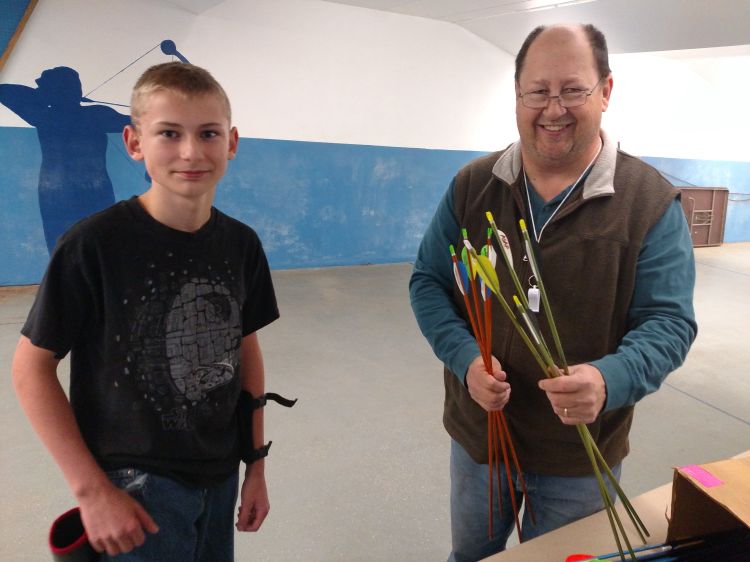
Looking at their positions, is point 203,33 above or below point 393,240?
above

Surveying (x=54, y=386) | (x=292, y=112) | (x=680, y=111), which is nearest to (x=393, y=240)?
(x=292, y=112)

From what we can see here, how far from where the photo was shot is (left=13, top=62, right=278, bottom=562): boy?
2.66ft

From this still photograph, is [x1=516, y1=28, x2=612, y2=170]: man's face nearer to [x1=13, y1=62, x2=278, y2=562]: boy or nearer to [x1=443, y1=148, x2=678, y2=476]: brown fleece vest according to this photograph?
[x1=443, y1=148, x2=678, y2=476]: brown fleece vest

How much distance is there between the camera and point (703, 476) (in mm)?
761

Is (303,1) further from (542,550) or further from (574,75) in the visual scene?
(542,550)

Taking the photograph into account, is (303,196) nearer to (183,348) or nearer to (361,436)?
(361,436)

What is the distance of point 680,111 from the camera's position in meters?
6.59

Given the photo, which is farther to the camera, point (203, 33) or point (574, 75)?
point (203, 33)

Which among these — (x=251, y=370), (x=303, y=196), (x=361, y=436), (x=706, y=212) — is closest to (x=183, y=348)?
(x=251, y=370)

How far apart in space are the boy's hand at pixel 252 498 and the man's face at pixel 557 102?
87 cm

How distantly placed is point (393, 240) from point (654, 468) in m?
3.55

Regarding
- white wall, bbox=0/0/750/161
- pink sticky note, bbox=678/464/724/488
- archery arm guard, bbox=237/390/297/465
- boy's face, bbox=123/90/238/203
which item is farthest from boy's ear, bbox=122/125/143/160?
white wall, bbox=0/0/750/161

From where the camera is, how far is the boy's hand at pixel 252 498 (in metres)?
1.11

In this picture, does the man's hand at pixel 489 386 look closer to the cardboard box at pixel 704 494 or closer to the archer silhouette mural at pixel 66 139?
the cardboard box at pixel 704 494
